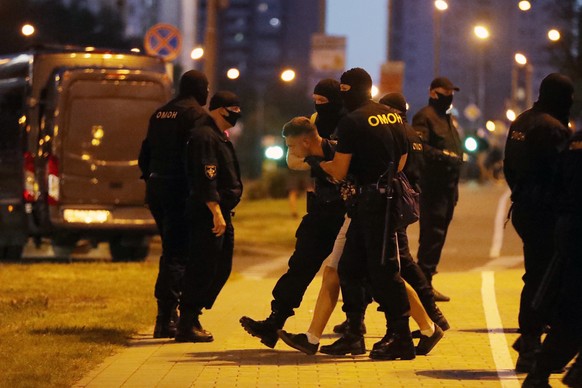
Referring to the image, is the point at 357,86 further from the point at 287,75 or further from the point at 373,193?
the point at 287,75

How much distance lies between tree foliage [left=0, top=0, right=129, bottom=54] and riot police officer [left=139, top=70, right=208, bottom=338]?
41.8 m

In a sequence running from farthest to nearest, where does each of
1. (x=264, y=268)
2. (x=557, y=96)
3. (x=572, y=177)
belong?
(x=264, y=268) → (x=557, y=96) → (x=572, y=177)

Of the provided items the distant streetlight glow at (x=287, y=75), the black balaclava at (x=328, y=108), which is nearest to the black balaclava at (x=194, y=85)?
the black balaclava at (x=328, y=108)

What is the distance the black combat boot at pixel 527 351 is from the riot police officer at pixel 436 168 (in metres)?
4.11

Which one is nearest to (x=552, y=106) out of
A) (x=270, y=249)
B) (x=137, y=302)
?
(x=137, y=302)

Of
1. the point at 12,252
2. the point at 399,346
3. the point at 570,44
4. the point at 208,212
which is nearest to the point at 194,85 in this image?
the point at 208,212

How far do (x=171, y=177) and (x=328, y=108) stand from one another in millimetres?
1354

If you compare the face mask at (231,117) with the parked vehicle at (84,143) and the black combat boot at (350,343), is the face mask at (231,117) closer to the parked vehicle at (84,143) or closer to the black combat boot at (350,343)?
the black combat boot at (350,343)

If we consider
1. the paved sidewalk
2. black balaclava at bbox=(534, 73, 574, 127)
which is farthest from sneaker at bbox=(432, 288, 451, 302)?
black balaclava at bbox=(534, 73, 574, 127)

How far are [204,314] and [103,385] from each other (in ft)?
14.1

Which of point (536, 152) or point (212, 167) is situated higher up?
point (536, 152)

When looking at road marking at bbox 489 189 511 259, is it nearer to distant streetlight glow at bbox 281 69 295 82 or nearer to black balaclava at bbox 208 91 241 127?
distant streetlight glow at bbox 281 69 295 82

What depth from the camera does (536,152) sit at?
986 cm

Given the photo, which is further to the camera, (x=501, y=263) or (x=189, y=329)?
(x=501, y=263)
